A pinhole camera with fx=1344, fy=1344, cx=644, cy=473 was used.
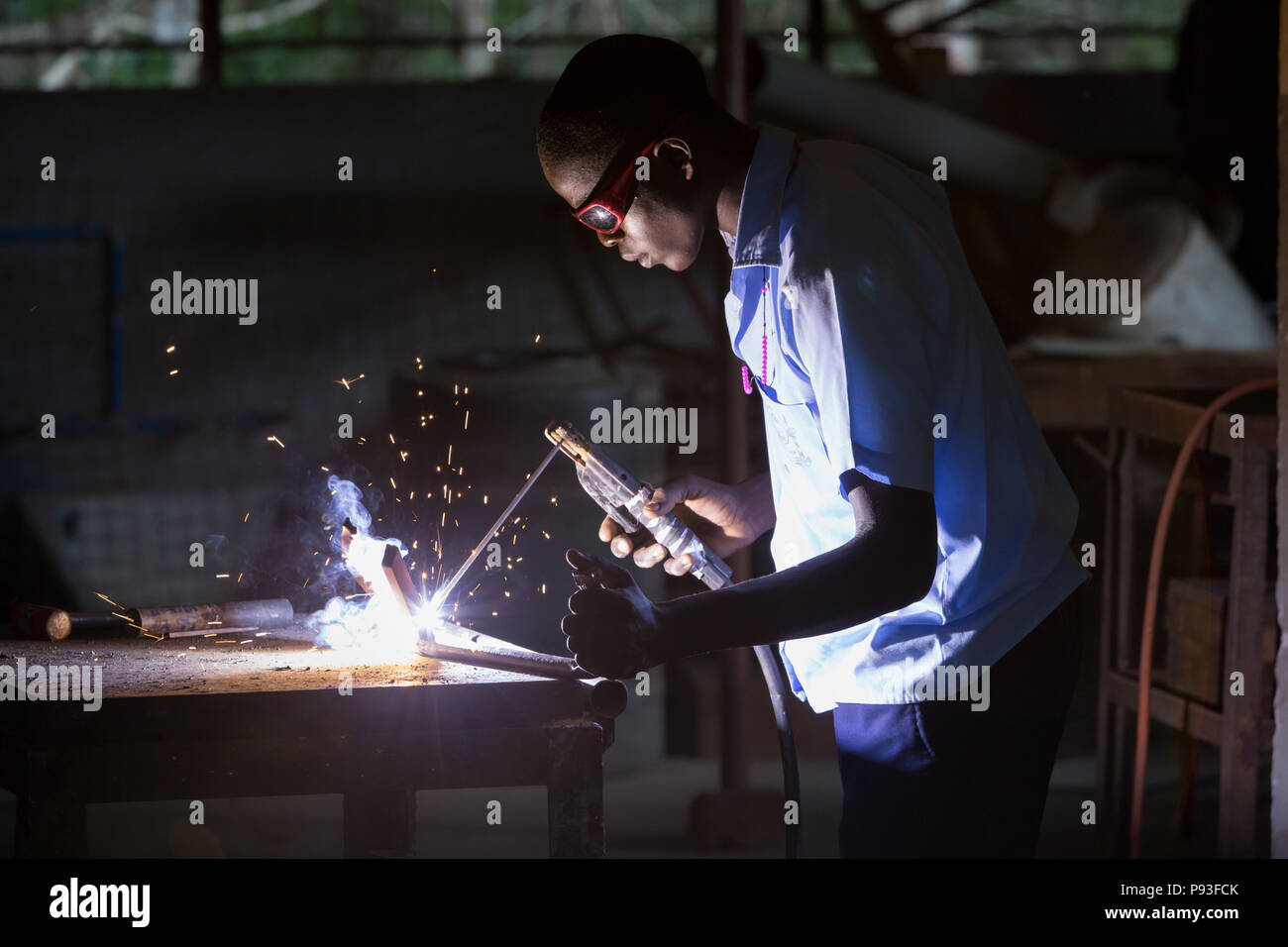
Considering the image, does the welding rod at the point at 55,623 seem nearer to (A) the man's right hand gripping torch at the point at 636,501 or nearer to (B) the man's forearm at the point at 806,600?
(A) the man's right hand gripping torch at the point at 636,501

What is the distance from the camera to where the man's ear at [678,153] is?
1.70m

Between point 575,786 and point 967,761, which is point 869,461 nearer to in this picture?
point 967,761

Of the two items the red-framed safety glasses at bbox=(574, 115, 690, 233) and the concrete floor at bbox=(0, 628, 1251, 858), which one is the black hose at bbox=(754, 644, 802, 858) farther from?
the concrete floor at bbox=(0, 628, 1251, 858)

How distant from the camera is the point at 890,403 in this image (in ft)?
4.91

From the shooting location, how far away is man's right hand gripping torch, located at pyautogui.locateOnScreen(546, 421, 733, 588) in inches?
79.1

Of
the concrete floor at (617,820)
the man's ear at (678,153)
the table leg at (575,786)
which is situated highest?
the man's ear at (678,153)

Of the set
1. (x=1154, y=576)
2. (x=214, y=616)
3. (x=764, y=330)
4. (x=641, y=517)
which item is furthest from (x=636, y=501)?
(x=1154, y=576)

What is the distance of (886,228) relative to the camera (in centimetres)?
156

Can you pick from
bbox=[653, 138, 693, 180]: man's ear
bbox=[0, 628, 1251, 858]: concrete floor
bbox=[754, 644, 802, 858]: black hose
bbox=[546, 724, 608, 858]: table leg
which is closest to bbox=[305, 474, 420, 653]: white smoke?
bbox=[546, 724, 608, 858]: table leg

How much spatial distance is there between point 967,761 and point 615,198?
0.85 m

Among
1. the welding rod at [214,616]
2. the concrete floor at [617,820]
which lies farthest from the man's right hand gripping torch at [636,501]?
the concrete floor at [617,820]

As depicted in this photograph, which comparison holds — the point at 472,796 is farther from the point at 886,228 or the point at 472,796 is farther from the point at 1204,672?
the point at 886,228

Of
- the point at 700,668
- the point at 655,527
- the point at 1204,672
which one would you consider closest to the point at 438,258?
the point at 700,668

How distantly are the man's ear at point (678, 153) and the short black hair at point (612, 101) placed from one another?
2 centimetres
